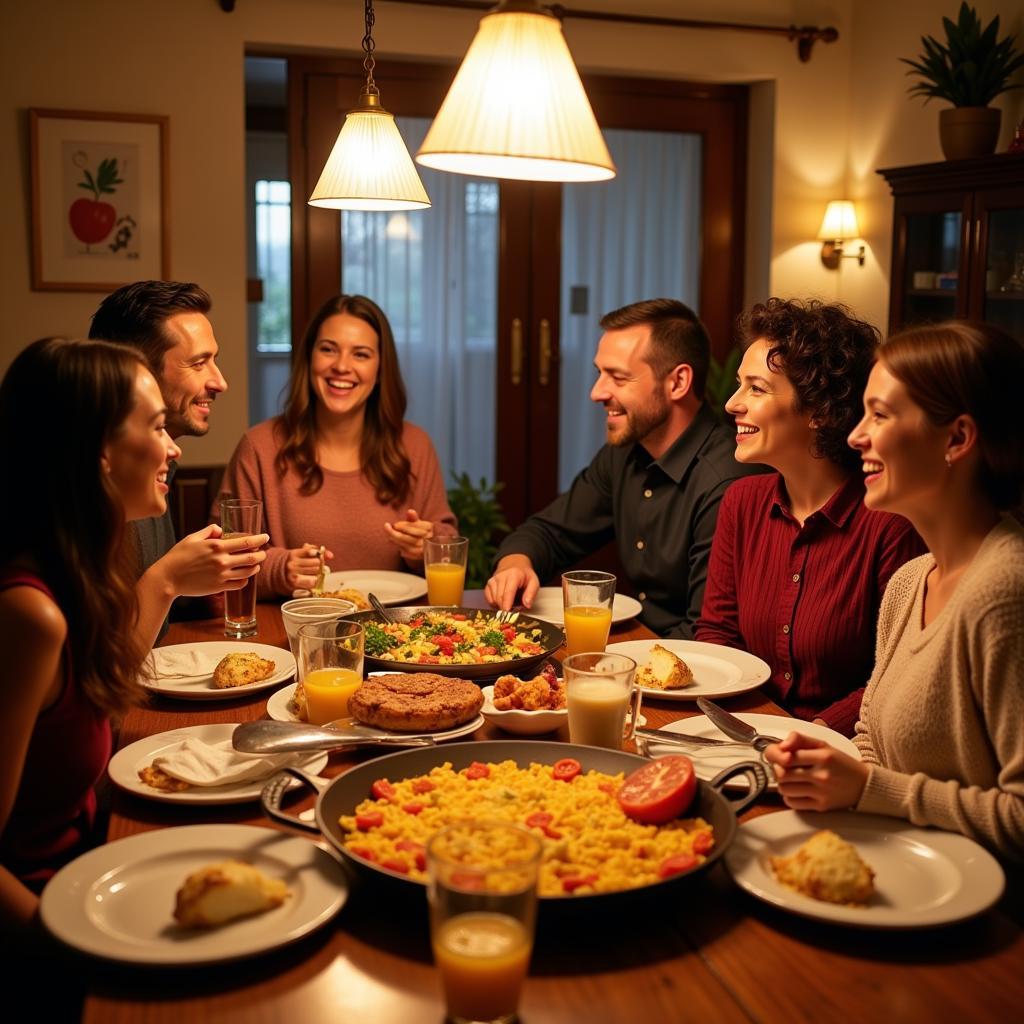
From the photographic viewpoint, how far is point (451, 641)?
210 centimetres

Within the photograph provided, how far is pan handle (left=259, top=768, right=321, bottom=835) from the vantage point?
1.30 m

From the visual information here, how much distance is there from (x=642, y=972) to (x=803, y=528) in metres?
1.33

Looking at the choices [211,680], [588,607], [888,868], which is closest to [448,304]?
[588,607]

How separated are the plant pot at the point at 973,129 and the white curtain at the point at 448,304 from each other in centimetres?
200

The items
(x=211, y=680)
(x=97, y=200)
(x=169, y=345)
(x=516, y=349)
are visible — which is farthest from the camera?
(x=516, y=349)

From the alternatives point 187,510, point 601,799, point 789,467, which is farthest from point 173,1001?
point 187,510

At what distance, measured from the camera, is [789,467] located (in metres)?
2.38

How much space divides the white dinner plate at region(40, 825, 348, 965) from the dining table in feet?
0.07

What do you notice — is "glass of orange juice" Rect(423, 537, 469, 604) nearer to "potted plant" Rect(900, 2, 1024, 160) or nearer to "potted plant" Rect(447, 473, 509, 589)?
"potted plant" Rect(447, 473, 509, 589)

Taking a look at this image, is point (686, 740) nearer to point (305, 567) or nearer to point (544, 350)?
point (305, 567)

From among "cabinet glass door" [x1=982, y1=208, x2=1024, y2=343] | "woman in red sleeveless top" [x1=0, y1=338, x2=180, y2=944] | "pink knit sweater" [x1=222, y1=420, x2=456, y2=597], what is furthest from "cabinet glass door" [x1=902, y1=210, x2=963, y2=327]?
"woman in red sleeveless top" [x1=0, y1=338, x2=180, y2=944]

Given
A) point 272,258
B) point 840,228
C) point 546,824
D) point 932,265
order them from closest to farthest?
1. point 546,824
2. point 932,265
3. point 840,228
4. point 272,258

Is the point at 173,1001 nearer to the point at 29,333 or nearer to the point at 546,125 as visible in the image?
the point at 546,125

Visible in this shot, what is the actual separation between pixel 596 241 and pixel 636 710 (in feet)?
13.2
